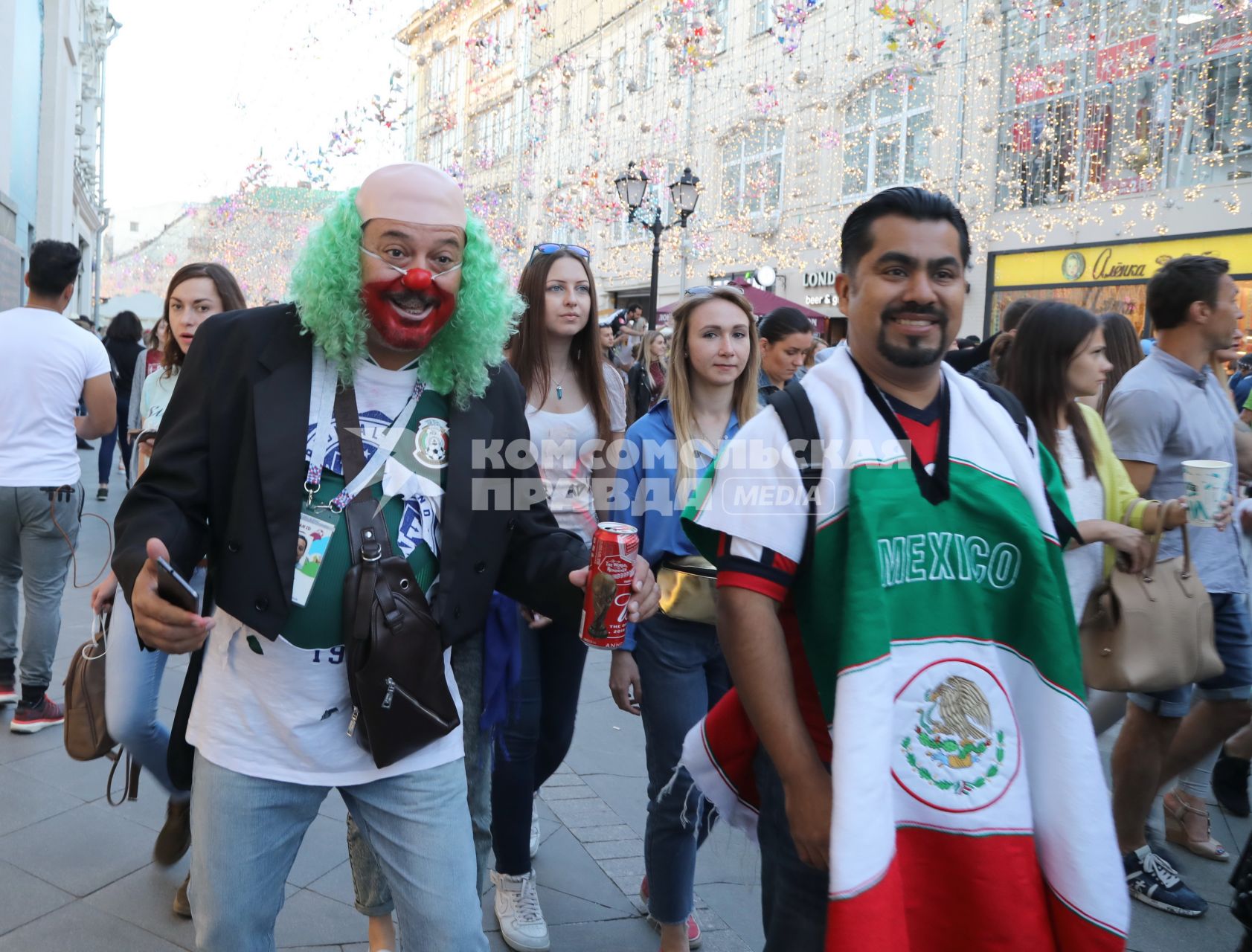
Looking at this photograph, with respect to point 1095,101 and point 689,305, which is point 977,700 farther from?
point 1095,101

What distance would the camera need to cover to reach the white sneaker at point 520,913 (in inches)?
122

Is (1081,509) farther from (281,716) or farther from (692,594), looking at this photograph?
(281,716)

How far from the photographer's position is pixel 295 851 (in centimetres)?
210

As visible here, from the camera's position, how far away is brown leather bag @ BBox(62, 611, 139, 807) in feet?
10.0

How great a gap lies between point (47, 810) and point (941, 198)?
12.4ft

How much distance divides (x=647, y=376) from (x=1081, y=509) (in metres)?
7.46

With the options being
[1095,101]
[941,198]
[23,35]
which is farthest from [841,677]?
[23,35]

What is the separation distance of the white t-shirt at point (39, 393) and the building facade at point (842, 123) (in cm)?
1057

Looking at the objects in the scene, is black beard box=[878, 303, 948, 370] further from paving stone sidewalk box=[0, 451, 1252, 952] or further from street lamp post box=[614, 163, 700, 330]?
street lamp post box=[614, 163, 700, 330]

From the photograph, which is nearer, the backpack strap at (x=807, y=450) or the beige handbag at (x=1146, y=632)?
the backpack strap at (x=807, y=450)

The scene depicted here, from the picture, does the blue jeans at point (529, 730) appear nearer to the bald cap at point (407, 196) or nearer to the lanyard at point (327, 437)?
the lanyard at point (327, 437)

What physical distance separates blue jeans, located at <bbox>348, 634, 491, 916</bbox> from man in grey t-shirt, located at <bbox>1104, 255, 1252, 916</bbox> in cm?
233

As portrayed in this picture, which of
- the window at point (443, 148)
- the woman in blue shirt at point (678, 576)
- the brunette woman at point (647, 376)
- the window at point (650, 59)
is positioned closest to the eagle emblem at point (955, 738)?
the woman in blue shirt at point (678, 576)

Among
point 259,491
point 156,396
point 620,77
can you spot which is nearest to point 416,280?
point 259,491
